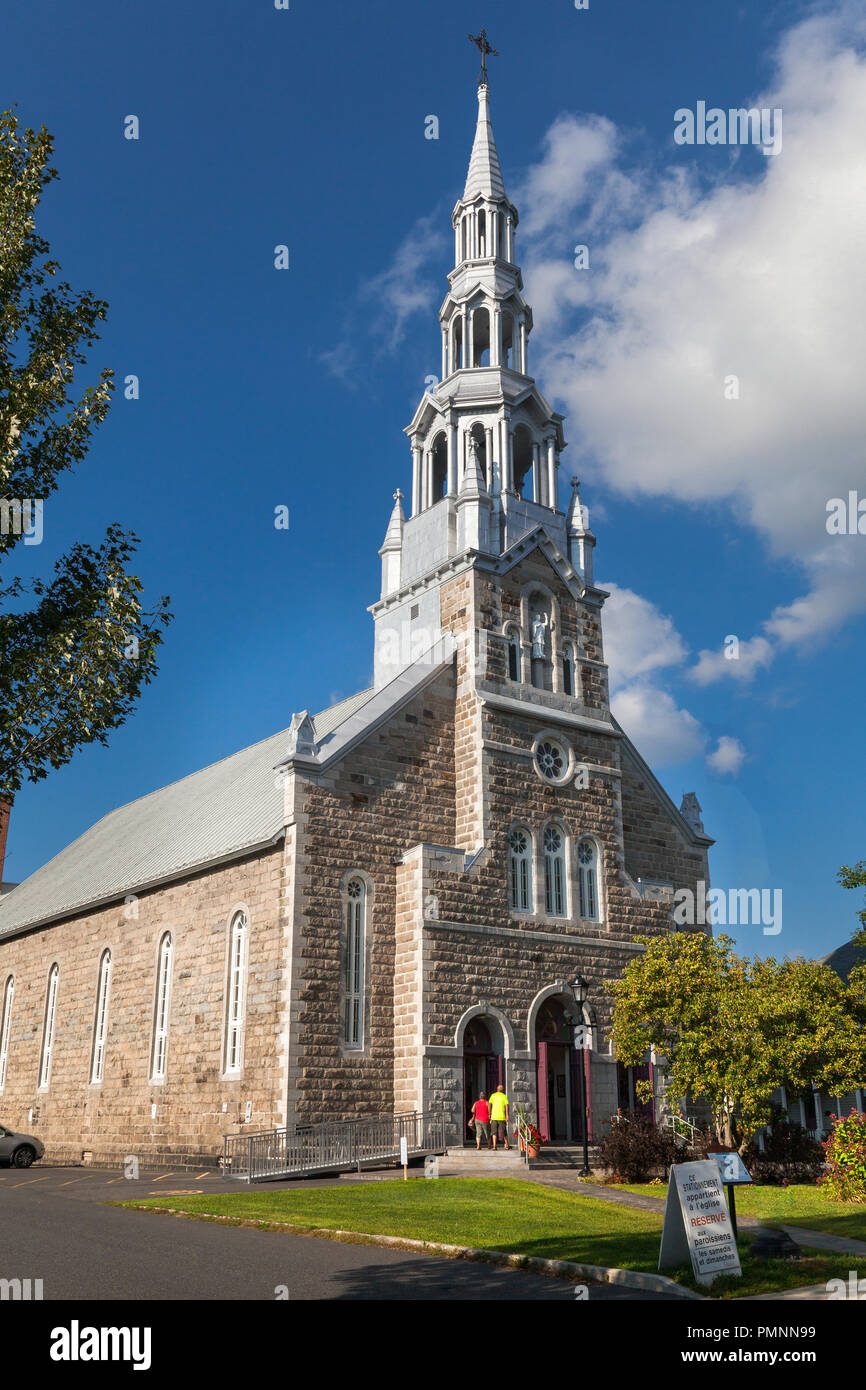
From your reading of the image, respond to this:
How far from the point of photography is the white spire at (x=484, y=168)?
3938cm

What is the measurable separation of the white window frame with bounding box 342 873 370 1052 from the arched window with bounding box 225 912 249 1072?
98.8 inches

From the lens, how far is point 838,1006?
83.9ft

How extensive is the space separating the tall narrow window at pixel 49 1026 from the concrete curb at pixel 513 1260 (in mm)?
23258

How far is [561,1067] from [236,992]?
8.68 meters

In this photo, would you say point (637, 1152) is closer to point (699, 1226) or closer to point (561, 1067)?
Result: point (561, 1067)

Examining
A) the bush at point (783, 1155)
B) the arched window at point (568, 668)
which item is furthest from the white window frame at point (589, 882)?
the bush at point (783, 1155)

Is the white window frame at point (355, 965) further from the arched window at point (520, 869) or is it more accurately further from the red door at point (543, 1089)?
the red door at point (543, 1089)

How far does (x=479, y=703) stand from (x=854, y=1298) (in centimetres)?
2156

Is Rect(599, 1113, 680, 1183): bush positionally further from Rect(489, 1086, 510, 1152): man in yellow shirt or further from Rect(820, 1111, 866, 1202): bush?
Rect(820, 1111, 866, 1202): bush

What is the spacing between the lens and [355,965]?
2788cm

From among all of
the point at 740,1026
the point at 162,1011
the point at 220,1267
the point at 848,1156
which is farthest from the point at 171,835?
the point at 220,1267

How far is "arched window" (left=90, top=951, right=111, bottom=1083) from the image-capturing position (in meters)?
34.0

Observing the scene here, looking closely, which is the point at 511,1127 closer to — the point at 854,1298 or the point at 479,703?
the point at 479,703
